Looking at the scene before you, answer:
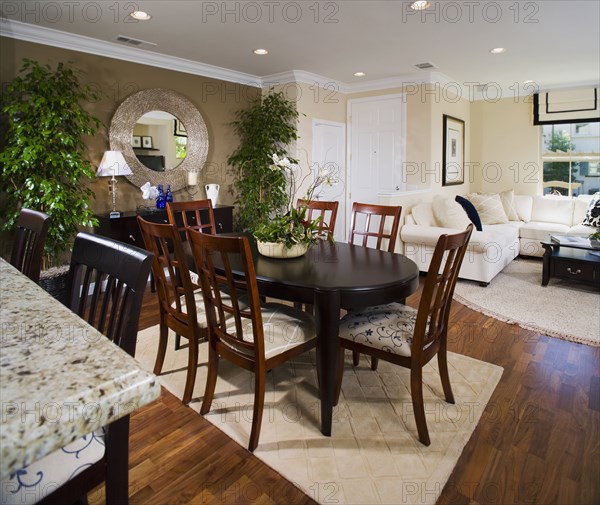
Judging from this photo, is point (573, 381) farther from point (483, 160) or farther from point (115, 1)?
A: point (483, 160)

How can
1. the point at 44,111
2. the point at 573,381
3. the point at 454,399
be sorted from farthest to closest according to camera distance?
1. the point at 44,111
2. the point at 573,381
3. the point at 454,399

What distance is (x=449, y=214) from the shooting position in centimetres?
492

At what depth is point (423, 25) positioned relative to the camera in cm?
363

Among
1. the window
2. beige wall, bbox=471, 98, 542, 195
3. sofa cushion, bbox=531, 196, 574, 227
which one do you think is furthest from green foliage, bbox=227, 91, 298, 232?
the window

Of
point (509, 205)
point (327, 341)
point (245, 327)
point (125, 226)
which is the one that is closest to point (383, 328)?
point (327, 341)

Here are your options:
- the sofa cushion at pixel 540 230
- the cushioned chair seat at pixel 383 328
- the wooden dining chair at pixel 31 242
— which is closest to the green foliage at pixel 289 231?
the cushioned chair seat at pixel 383 328

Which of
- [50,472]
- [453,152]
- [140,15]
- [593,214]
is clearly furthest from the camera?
[453,152]

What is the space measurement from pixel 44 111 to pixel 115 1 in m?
1.00

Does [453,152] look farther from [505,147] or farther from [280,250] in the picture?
[280,250]

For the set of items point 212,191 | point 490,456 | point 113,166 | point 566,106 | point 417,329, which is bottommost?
point 490,456

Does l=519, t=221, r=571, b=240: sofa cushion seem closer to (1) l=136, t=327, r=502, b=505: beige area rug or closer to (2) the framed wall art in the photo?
(2) the framed wall art

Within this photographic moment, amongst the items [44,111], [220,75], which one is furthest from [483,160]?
[44,111]

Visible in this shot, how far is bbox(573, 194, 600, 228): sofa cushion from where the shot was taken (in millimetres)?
5514

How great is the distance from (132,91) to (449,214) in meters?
3.70
